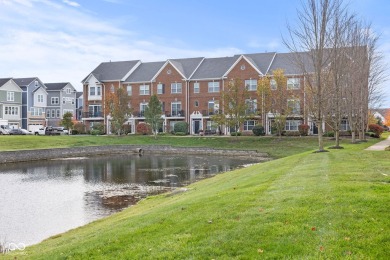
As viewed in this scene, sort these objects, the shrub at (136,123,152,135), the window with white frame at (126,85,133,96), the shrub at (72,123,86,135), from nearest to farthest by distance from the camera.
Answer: the shrub at (136,123,152,135) < the shrub at (72,123,86,135) < the window with white frame at (126,85,133,96)

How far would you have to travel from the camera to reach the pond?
624 inches

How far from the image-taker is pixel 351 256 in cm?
648

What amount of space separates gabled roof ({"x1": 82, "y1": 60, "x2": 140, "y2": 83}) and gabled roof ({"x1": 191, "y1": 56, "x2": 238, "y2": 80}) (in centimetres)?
1413

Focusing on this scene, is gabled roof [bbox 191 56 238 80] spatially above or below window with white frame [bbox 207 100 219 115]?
above

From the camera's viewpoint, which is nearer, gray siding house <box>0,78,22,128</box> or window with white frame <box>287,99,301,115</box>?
window with white frame <box>287,99,301,115</box>

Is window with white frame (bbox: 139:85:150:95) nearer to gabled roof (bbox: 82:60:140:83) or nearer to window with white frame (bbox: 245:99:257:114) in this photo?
gabled roof (bbox: 82:60:140:83)

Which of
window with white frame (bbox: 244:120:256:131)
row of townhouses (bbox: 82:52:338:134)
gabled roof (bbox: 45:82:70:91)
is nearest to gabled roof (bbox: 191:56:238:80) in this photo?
row of townhouses (bbox: 82:52:338:134)

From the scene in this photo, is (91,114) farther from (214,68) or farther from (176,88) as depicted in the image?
(214,68)

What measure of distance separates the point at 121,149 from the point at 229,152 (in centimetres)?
1492

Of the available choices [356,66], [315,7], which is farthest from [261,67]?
[315,7]

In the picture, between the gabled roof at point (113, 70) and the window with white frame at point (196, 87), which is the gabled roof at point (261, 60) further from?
the gabled roof at point (113, 70)

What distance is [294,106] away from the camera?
56125 mm

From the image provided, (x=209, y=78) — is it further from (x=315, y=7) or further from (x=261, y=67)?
(x=315, y=7)

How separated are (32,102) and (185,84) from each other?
37756 mm
